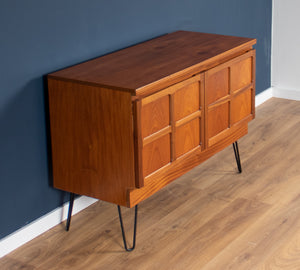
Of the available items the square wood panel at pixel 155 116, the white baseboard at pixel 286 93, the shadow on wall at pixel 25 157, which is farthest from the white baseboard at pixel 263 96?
the shadow on wall at pixel 25 157

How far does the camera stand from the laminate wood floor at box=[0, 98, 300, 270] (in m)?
2.25

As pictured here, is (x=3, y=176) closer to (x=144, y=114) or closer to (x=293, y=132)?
(x=144, y=114)

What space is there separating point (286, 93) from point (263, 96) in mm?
198

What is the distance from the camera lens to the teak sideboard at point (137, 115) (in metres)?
2.13

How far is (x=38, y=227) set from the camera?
2445 mm

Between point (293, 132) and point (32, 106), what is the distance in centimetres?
185

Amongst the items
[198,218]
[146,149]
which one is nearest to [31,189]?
[146,149]

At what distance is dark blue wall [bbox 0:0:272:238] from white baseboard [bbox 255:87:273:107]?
4.71 feet

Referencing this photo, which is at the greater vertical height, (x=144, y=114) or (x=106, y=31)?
(x=106, y=31)

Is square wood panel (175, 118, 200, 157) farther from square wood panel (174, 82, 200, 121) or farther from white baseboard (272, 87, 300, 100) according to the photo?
white baseboard (272, 87, 300, 100)

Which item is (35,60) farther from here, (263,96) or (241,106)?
(263,96)

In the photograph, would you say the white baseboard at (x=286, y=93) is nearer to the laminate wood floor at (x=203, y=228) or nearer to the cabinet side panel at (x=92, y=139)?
the laminate wood floor at (x=203, y=228)

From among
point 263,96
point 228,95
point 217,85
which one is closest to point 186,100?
point 217,85

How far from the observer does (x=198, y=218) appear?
257cm
